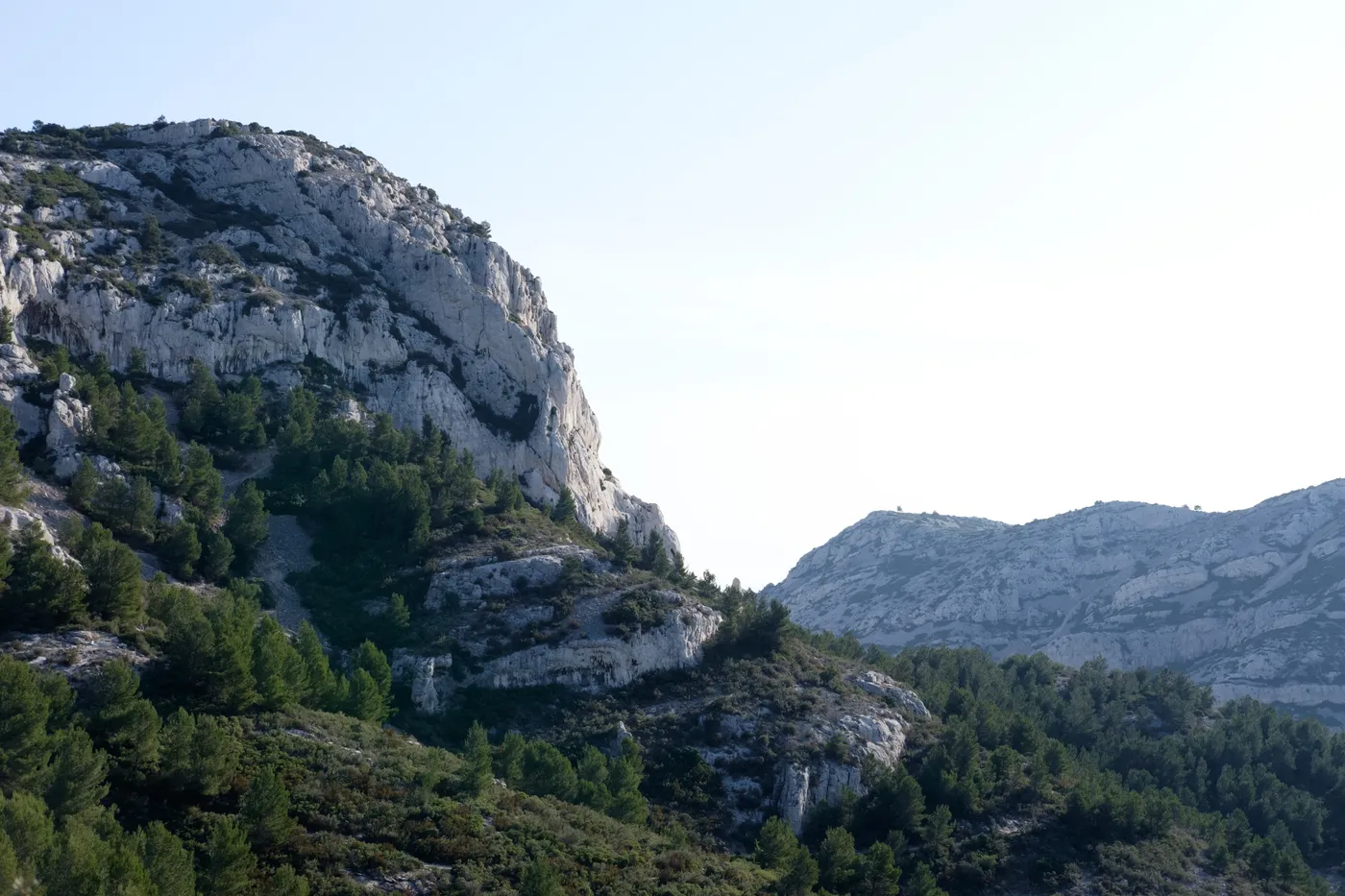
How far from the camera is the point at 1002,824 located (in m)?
81.1

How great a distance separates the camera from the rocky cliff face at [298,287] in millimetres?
107875

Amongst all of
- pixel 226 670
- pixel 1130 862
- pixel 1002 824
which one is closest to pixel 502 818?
pixel 226 670

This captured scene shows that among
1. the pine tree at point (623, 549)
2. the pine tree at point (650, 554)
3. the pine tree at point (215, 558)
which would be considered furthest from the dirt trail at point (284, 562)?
the pine tree at point (650, 554)

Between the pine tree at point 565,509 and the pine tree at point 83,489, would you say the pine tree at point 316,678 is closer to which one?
the pine tree at point 83,489

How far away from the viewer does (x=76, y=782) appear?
47062 mm

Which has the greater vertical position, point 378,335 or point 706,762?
point 378,335

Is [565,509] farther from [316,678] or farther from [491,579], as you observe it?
[316,678]

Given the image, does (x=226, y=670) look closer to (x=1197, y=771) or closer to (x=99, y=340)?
(x=99, y=340)

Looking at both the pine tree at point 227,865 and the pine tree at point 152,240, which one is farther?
the pine tree at point 152,240

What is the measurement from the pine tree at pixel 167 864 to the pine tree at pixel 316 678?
23.6 metres

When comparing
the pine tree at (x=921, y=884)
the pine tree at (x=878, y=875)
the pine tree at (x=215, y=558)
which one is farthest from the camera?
the pine tree at (x=215, y=558)

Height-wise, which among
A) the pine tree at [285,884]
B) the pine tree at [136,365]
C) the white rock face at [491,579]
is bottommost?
the pine tree at [285,884]

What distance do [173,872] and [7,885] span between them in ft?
20.4

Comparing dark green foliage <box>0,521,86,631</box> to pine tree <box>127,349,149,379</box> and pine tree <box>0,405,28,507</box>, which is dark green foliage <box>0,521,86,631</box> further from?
pine tree <box>127,349,149,379</box>
